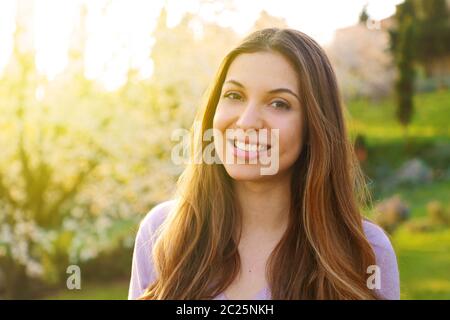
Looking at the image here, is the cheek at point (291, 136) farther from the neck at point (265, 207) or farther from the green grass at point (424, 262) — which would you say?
the green grass at point (424, 262)

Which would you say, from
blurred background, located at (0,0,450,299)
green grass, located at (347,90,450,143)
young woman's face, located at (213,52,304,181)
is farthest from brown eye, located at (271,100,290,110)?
green grass, located at (347,90,450,143)

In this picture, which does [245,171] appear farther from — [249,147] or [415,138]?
[415,138]

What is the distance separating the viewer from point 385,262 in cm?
184

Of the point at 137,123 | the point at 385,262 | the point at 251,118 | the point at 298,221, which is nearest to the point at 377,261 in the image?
the point at 385,262

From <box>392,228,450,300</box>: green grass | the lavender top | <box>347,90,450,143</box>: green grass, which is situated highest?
<box>347,90,450,143</box>: green grass

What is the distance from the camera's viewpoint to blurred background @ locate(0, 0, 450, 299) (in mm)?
6105

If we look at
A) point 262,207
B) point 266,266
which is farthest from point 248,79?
point 266,266

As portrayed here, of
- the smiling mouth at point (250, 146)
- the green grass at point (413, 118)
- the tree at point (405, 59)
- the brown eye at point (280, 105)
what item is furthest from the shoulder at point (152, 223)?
the tree at point (405, 59)

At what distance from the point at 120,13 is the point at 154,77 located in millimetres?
661

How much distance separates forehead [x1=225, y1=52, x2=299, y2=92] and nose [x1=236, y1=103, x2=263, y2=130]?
0.06 meters

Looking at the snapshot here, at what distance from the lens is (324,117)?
174 cm

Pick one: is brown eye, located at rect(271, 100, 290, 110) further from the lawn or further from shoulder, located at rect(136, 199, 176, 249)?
the lawn
